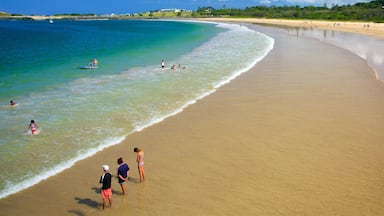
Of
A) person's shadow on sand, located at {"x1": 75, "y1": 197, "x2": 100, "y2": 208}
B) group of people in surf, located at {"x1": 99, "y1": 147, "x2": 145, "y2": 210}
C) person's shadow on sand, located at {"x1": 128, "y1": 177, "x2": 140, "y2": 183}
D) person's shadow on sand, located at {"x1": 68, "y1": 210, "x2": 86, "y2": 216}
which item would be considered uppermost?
group of people in surf, located at {"x1": 99, "y1": 147, "x2": 145, "y2": 210}

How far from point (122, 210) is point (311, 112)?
11.8m

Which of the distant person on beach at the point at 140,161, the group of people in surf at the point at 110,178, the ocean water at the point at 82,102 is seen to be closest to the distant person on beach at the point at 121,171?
the group of people in surf at the point at 110,178

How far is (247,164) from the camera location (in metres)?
12.2

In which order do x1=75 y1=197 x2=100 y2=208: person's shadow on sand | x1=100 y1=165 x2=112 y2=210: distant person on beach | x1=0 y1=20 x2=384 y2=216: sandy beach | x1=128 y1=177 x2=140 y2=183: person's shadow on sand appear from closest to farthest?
1. x1=100 y1=165 x2=112 y2=210: distant person on beach
2. x1=0 y1=20 x2=384 y2=216: sandy beach
3. x1=75 y1=197 x2=100 y2=208: person's shadow on sand
4. x1=128 y1=177 x2=140 y2=183: person's shadow on sand

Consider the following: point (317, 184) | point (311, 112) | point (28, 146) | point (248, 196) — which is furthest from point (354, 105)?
point (28, 146)

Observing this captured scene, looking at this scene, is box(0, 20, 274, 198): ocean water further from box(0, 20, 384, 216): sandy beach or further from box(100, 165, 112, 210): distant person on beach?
box(100, 165, 112, 210): distant person on beach

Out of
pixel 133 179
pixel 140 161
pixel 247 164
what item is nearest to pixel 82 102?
pixel 133 179

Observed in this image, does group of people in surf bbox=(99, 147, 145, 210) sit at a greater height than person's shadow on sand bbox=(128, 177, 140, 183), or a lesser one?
greater

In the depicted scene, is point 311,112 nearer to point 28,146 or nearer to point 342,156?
point 342,156

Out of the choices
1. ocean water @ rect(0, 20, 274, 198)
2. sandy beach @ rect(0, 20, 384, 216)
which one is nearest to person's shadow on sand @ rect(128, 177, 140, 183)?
sandy beach @ rect(0, 20, 384, 216)

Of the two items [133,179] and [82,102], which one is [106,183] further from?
[82,102]

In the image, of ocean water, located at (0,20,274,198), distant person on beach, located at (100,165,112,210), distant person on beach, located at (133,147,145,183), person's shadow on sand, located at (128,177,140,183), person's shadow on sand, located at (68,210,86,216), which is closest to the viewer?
distant person on beach, located at (100,165,112,210)

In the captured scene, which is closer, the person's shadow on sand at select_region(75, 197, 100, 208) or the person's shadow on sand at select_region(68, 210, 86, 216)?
the person's shadow on sand at select_region(68, 210, 86, 216)

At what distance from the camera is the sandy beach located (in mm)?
9844
